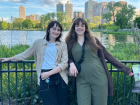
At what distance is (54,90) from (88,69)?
580 millimetres

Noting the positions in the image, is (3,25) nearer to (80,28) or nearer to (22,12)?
(80,28)

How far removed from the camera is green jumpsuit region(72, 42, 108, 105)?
2.00 m

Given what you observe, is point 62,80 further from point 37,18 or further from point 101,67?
point 37,18

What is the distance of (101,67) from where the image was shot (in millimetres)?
2100

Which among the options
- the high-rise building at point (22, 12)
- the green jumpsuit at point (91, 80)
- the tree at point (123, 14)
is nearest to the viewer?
the green jumpsuit at point (91, 80)

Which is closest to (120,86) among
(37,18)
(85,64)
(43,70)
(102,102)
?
(102,102)

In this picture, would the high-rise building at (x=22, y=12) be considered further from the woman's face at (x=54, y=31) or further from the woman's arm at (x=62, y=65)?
the woman's arm at (x=62, y=65)

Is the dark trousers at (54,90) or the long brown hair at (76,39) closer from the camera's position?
the dark trousers at (54,90)

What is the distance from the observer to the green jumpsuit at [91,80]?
2.00 m

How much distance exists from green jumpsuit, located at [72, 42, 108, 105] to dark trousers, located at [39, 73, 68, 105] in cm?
24

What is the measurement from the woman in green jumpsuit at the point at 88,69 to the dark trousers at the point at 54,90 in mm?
210

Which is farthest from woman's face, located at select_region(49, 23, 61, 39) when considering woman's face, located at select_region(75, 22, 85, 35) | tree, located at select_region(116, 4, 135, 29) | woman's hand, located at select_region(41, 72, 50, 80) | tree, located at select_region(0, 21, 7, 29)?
tree, located at select_region(116, 4, 135, 29)

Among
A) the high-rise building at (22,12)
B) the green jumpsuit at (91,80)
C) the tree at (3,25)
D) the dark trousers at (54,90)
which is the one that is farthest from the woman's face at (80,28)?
the high-rise building at (22,12)

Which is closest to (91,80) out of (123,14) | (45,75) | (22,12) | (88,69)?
(88,69)
